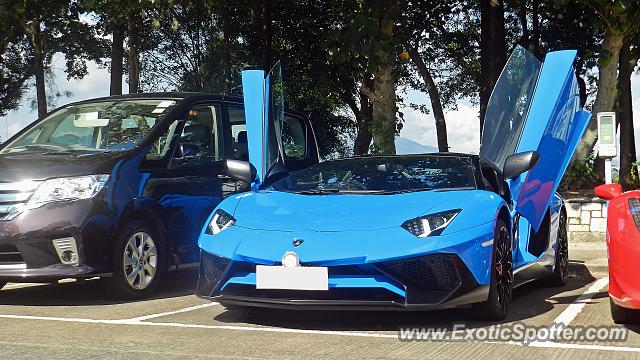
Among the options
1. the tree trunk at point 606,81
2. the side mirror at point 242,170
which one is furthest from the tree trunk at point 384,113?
the side mirror at point 242,170

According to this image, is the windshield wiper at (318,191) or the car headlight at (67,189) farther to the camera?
the car headlight at (67,189)

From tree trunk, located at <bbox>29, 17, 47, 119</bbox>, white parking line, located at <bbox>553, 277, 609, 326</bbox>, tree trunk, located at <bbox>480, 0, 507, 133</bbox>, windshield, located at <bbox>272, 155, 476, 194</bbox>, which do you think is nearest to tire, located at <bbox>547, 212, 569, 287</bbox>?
white parking line, located at <bbox>553, 277, 609, 326</bbox>

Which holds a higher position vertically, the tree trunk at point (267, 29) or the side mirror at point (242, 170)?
the tree trunk at point (267, 29)

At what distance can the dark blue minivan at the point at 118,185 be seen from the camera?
21.0 feet

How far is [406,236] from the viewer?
197 inches

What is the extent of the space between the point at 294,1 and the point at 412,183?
21636 mm

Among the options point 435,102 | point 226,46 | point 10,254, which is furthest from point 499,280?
point 435,102

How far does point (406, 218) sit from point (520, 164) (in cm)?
119

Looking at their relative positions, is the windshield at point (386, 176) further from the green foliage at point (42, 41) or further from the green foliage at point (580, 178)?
the green foliage at point (42, 41)

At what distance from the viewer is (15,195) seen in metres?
6.45

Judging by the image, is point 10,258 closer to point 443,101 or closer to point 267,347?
point 267,347

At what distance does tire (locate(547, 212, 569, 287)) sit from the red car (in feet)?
6.97

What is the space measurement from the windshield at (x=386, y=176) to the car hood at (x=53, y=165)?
149 cm

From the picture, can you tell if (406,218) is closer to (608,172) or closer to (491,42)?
(608,172)
